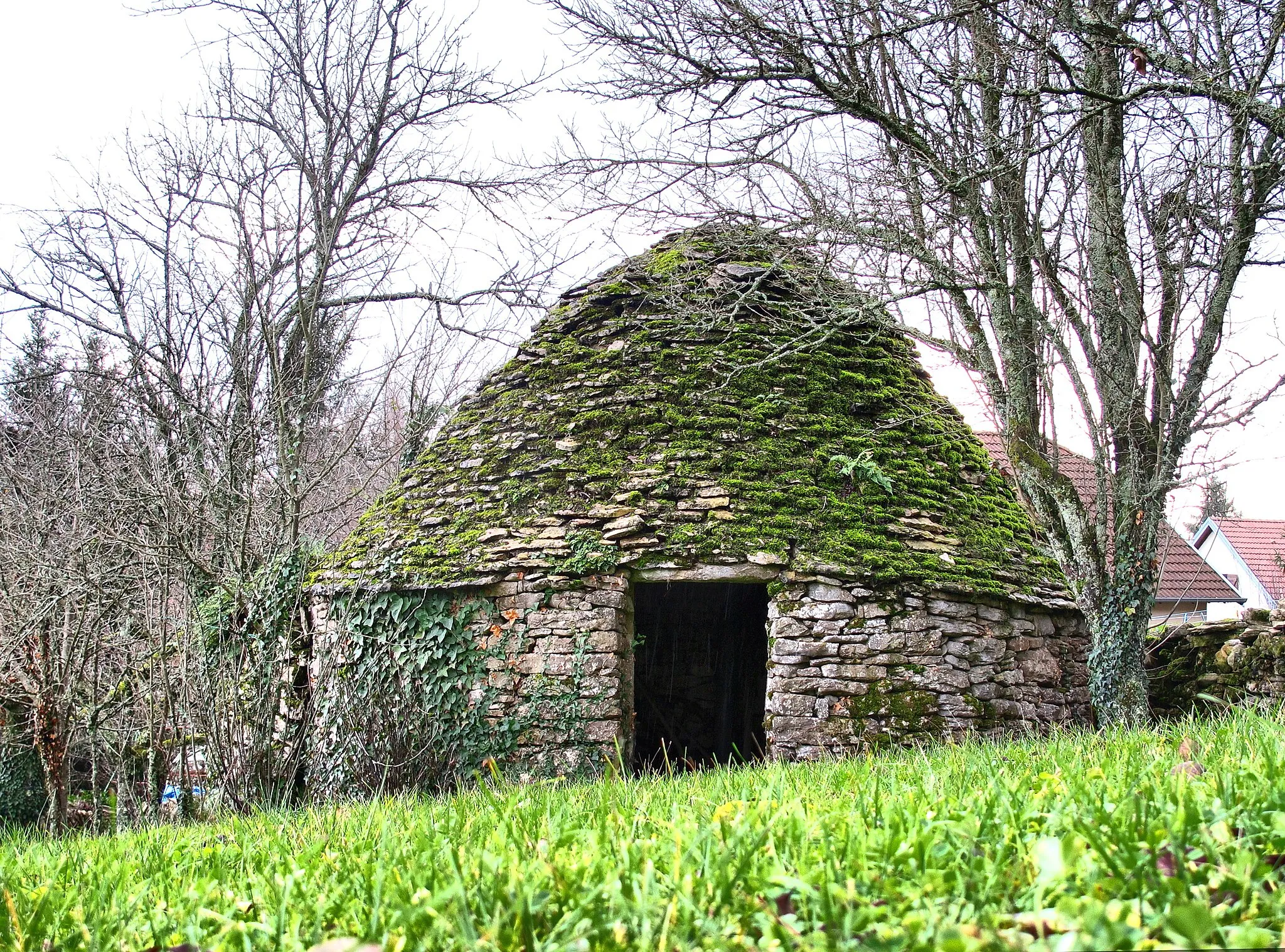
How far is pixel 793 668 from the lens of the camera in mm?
6449

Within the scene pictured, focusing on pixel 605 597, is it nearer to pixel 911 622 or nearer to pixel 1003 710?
pixel 911 622

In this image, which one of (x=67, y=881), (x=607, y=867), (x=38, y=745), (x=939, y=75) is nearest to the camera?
(x=607, y=867)

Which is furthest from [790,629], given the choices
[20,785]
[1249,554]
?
[1249,554]

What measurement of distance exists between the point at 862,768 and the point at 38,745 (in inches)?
270

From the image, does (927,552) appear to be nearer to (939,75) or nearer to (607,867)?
(939,75)

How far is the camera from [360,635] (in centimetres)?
693

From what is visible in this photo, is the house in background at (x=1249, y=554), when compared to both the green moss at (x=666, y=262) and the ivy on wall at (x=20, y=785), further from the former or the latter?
the ivy on wall at (x=20, y=785)

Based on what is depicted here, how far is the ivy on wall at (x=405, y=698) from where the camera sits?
6145 mm

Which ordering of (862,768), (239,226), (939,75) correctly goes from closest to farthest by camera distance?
(862,768)
(939,75)
(239,226)

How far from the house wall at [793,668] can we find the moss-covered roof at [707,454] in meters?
0.20

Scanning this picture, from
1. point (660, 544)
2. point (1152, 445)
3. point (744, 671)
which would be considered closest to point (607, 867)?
point (660, 544)

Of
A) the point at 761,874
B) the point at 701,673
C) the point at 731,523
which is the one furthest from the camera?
the point at 701,673

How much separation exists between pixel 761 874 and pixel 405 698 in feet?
16.0

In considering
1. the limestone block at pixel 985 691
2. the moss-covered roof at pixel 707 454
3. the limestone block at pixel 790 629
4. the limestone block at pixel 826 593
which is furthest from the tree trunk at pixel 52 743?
the limestone block at pixel 985 691
